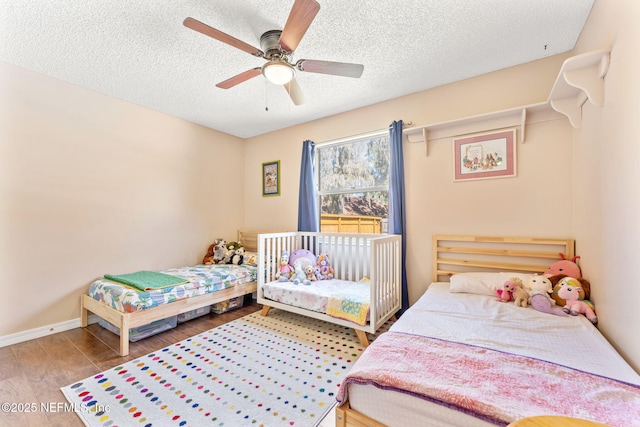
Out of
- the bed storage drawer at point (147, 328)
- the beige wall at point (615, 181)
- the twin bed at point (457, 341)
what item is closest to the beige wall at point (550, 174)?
the beige wall at point (615, 181)

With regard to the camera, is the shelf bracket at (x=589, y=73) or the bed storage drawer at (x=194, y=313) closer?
the shelf bracket at (x=589, y=73)

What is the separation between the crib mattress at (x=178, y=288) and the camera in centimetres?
231

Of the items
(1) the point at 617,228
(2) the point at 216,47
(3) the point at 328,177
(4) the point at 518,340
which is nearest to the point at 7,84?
(2) the point at 216,47

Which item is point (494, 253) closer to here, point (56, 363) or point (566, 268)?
point (566, 268)

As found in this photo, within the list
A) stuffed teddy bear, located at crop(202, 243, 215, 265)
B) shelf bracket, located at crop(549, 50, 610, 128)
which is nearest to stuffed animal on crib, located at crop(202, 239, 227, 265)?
stuffed teddy bear, located at crop(202, 243, 215, 265)

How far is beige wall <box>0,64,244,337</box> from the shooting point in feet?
7.85

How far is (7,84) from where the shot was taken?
2.36 metres

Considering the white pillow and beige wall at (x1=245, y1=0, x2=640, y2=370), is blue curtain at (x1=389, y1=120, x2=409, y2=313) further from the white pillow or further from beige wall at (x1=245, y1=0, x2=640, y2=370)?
the white pillow

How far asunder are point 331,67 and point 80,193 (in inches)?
114

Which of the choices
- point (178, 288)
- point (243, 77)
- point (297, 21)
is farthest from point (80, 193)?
point (297, 21)

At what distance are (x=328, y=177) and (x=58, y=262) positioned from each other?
10.2 ft

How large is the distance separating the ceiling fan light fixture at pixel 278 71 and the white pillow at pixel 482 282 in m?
2.15

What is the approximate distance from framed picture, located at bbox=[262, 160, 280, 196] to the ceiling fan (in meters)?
2.00

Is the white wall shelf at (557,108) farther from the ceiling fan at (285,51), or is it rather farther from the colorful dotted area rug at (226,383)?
the colorful dotted area rug at (226,383)
